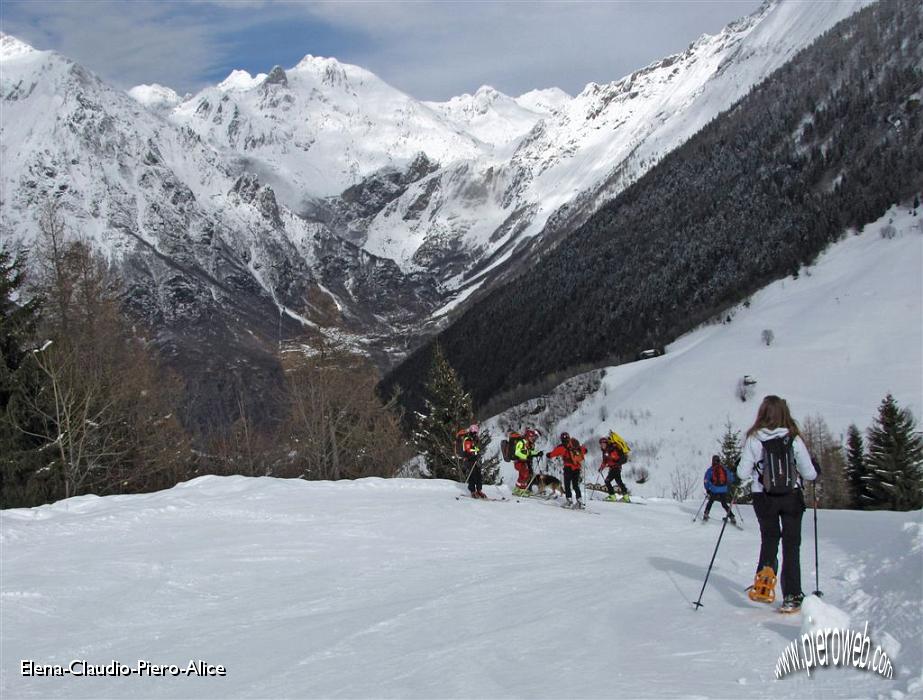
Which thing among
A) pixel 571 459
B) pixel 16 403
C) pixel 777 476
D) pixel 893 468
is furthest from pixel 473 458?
pixel 893 468

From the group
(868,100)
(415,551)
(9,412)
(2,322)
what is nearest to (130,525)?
(415,551)

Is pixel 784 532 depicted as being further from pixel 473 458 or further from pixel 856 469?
pixel 856 469

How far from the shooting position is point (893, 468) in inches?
1235

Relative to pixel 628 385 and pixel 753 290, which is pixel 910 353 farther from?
pixel 753 290

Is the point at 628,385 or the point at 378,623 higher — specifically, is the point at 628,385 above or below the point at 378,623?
above

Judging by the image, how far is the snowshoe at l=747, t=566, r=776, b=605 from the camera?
24.0 ft

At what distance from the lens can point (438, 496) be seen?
18.3 m

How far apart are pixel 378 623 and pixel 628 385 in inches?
2571

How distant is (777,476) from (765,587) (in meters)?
1.10

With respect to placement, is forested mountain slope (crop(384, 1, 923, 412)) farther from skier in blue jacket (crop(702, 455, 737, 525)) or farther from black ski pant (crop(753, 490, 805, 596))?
black ski pant (crop(753, 490, 805, 596))

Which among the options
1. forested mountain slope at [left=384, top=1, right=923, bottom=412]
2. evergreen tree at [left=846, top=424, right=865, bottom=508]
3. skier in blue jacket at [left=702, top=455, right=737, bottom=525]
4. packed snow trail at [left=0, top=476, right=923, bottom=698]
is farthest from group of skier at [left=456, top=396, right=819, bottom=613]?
forested mountain slope at [left=384, top=1, right=923, bottom=412]

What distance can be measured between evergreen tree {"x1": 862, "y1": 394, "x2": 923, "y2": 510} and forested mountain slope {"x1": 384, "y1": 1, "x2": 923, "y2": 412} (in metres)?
60.8

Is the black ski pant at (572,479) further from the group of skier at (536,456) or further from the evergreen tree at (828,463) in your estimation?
the evergreen tree at (828,463)

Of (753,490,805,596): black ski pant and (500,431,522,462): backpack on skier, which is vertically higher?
(500,431,522,462): backpack on skier
